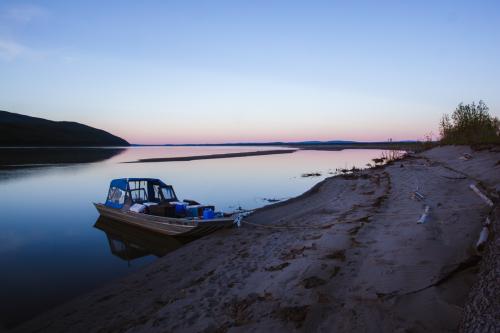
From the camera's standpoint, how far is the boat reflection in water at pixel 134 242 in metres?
13.3

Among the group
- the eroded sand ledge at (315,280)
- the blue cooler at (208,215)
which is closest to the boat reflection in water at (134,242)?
the blue cooler at (208,215)

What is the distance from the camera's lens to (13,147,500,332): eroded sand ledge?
496 centimetres

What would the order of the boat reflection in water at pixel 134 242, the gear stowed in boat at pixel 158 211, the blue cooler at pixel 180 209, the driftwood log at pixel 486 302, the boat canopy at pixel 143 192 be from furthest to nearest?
the boat canopy at pixel 143 192 < the blue cooler at pixel 180 209 < the gear stowed in boat at pixel 158 211 < the boat reflection in water at pixel 134 242 < the driftwood log at pixel 486 302

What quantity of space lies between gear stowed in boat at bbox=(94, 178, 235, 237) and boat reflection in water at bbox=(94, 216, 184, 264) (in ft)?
1.43

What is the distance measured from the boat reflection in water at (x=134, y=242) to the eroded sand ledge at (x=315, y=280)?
1834mm

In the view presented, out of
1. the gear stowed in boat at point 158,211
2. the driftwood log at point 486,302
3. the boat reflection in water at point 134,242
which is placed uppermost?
the driftwood log at point 486,302

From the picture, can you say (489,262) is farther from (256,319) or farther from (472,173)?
(472,173)

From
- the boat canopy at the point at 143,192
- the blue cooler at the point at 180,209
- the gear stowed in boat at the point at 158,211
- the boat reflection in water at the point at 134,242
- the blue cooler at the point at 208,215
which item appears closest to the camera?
the boat reflection in water at the point at 134,242

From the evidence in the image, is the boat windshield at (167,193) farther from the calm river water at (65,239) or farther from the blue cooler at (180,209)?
the calm river water at (65,239)

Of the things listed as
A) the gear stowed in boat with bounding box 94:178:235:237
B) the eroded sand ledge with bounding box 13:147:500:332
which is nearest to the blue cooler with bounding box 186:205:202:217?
the gear stowed in boat with bounding box 94:178:235:237

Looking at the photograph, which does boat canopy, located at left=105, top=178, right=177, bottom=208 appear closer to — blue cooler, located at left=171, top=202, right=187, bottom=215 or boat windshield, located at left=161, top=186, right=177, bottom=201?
boat windshield, located at left=161, top=186, right=177, bottom=201

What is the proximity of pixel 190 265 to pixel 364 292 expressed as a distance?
21.1 ft

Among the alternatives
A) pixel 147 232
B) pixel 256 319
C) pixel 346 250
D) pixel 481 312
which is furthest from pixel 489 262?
pixel 147 232

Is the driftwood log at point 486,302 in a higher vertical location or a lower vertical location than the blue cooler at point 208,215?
higher
